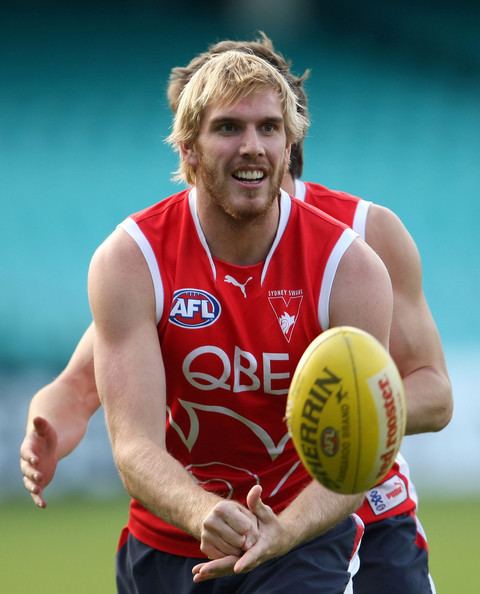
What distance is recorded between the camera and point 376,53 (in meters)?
18.5

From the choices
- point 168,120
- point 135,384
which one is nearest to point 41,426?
point 135,384

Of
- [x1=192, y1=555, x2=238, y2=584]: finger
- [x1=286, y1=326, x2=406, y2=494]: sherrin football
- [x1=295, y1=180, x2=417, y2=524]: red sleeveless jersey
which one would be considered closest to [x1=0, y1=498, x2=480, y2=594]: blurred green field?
[x1=295, y1=180, x2=417, y2=524]: red sleeveless jersey

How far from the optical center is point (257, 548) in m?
3.79

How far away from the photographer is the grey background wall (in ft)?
52.3

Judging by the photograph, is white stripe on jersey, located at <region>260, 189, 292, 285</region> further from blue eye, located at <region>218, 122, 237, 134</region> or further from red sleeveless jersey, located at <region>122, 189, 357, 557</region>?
blue eye, located at <region>218, 122, 237, 134</region>

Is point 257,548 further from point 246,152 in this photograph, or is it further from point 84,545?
point 84,545

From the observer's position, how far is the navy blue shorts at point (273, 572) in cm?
434

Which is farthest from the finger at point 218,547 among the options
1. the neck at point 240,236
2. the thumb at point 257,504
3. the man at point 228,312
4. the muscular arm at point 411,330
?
the muscular arm at point 411,330

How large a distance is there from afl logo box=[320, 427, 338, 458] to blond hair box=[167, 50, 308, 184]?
1.35 meters

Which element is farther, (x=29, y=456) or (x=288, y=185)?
(x=288, y=185)

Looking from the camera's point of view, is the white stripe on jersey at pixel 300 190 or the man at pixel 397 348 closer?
the man at pixel 397 348

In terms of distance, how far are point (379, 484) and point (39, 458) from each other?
56.7 inches

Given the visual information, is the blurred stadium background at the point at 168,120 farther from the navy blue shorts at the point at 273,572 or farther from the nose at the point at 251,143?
the nose at the point at 251,143

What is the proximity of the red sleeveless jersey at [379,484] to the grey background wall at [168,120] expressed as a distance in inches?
358
